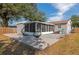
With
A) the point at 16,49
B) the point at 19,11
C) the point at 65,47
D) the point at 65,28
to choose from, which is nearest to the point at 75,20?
the point at 65,28

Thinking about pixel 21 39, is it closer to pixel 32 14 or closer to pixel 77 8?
pixel 32 14

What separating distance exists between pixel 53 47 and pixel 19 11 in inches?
28.0

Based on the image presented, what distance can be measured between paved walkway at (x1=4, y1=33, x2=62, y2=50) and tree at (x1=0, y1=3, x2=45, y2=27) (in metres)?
0.26

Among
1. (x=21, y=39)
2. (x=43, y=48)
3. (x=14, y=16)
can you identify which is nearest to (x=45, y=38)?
(x=43, y=48)

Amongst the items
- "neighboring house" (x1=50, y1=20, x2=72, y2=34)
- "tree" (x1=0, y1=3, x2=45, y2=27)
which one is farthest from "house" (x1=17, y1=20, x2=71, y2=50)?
"tree" (x1=0, y1=3, x2=45, y2=27)

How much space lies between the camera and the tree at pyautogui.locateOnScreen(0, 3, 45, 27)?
3250mm

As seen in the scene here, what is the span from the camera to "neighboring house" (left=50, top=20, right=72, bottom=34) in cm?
322

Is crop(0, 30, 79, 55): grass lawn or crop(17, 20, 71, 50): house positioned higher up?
crop(17, 20, 71, 50): house

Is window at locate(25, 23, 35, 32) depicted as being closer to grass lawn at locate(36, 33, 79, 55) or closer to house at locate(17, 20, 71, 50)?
house at locate(17, 20, 71, 50)

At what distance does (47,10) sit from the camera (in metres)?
3.23

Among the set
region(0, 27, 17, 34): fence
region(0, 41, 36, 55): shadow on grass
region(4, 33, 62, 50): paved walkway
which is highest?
region(0, 27, 17, 34): fence

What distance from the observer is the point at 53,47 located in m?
3.25

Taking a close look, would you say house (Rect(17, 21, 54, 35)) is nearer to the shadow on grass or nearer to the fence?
the fence
